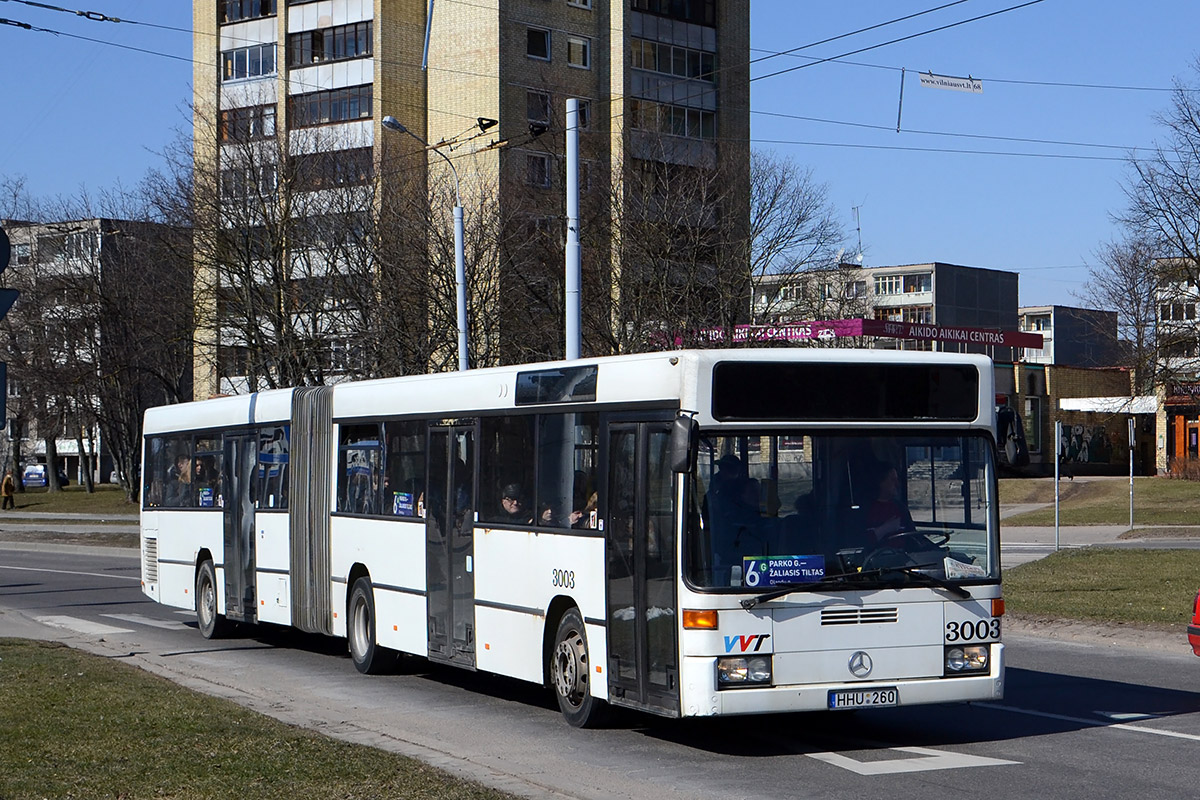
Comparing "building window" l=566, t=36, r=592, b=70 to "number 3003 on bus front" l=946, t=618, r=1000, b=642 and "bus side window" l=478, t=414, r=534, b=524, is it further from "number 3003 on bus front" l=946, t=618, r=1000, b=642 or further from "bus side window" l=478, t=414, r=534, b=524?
"number 3003 on bus front" l=946, t=618, r=1000, b=642

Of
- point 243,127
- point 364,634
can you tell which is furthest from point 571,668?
point 243,127

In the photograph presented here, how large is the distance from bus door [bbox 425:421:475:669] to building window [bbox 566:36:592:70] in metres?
49.5

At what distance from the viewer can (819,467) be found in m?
10.0

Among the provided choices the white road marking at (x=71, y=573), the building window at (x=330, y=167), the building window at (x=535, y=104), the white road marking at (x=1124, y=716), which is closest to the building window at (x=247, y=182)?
the building window at (x=330, y=167)

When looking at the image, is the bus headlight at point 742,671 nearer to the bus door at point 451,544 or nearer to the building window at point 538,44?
→ the bus door at point 451,544

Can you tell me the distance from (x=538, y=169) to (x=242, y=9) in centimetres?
1849

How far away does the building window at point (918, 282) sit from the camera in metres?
125

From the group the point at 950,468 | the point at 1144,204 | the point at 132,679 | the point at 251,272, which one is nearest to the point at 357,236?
the point at 251,272

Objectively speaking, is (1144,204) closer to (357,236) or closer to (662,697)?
(357,236)

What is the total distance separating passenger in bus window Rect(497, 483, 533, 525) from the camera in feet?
39.2

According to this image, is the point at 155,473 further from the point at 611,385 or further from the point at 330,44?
the point at 330,44

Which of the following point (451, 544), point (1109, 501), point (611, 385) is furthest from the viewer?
point (1109, 501)

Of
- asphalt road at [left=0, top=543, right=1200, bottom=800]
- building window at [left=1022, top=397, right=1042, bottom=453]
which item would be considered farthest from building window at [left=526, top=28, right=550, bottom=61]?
asphalt road at [left=0, top=543, right=1200, bottom=800]

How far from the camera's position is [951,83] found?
23.8 metres
